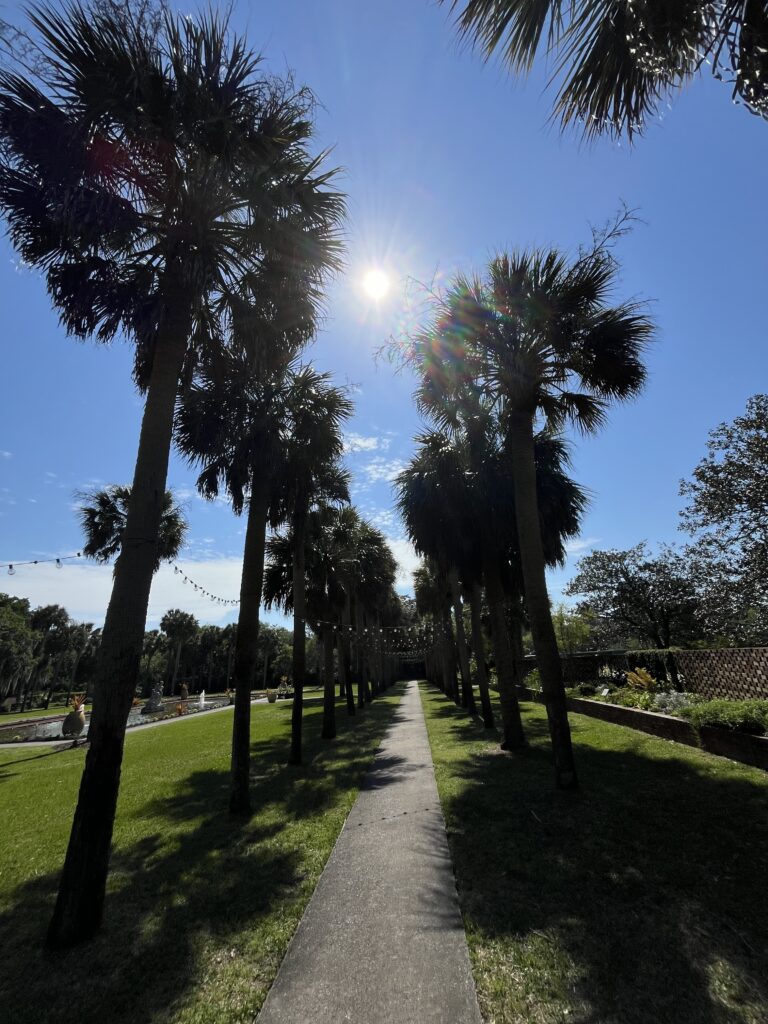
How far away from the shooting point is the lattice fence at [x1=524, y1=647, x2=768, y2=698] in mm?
9328

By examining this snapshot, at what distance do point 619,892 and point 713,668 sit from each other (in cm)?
893

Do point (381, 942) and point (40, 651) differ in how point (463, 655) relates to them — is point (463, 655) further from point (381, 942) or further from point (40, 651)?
point (40, 651)

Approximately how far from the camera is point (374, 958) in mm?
3305

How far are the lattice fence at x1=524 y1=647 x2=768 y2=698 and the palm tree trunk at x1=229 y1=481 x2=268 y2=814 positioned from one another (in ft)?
32.4

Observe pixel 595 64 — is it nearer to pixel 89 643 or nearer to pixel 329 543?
pixel 329 543

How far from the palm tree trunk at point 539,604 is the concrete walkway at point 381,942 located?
7.28ft

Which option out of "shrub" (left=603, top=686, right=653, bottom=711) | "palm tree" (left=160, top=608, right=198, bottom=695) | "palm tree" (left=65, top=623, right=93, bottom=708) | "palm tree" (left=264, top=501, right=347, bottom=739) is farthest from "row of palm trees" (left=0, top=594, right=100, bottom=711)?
"shrub" (left=603, top=686, right=653, bottom=711)

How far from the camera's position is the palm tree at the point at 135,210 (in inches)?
173

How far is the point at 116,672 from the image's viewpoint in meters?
4.43

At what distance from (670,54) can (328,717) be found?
15.4 meters

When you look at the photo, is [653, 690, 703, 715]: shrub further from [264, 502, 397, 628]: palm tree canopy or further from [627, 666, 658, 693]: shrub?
[264, 502, 397, 628]: palm tree canopy

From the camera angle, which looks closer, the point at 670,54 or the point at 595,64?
the point at 670,54

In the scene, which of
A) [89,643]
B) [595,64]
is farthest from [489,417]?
[89,643]

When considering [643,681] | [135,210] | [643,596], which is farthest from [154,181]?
[643,596]
